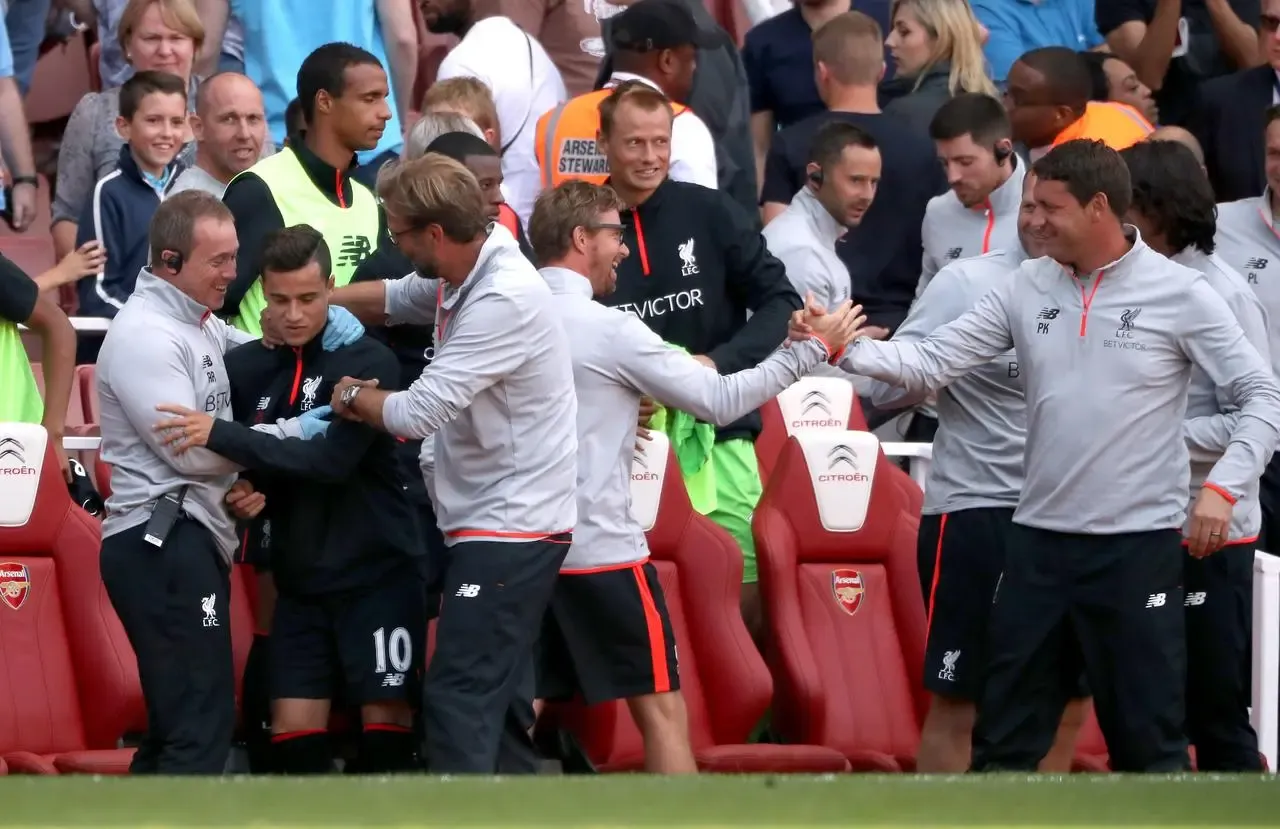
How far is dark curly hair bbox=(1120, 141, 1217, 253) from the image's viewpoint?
19.1 feet

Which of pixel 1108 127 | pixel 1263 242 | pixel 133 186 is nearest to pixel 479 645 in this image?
pixel 133 186

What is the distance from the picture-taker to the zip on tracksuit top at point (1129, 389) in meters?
5.25

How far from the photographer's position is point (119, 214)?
288 inches

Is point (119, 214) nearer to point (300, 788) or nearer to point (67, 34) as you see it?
point (67, 34)

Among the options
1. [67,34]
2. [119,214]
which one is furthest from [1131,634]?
[67,34]

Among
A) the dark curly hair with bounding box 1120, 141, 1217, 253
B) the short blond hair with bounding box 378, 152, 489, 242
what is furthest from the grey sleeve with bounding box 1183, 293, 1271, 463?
the short blond hair with bounding box 378, 152, 489, 242

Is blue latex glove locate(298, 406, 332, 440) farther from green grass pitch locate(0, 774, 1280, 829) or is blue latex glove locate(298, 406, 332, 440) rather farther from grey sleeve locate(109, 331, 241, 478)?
green grass pitch locate(0, 774, 1280, 829)

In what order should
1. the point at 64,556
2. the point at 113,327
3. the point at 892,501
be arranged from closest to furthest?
the point at 113,327
the point at 64,556
the point at 892,501

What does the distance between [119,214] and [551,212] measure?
2.37 meters

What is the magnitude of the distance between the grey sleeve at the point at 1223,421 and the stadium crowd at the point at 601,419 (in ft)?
0.04

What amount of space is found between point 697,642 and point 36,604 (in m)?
1.97

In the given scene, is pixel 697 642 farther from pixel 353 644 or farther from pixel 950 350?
pixel 950 350

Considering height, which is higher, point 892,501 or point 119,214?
point 119,214

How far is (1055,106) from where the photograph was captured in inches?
312
